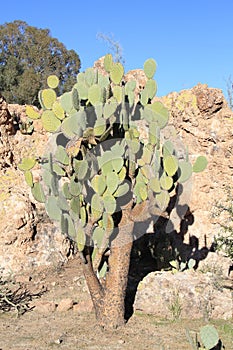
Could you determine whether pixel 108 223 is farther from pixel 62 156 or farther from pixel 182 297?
pixel 182 297

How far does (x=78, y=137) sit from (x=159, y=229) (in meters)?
2.49

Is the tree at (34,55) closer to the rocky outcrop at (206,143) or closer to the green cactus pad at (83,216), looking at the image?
the rocky outcrop at (206,143)

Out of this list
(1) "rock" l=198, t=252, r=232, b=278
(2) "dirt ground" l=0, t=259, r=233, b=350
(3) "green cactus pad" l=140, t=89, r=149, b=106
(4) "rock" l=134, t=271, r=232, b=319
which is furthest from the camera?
(1) "rock" l=198, t=252, r=232, b=278

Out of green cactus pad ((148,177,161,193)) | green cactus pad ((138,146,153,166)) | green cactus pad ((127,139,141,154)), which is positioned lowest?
green cactus pad ((148,177,161,193))

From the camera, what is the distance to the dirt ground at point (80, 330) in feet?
12.5

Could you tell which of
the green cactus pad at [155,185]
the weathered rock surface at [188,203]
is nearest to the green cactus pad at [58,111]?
the green cactus pad at [155,185]

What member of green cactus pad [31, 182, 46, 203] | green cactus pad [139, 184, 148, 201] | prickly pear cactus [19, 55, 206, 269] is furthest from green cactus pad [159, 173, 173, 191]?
green cactus pad [31, 182, 46, 203]

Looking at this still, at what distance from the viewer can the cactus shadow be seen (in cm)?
550

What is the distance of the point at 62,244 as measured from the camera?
615cm

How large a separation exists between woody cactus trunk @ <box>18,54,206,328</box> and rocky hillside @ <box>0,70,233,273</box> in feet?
4.81

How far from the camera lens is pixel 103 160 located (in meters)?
4.04

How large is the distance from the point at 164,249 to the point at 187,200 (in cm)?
66

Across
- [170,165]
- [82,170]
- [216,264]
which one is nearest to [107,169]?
[82,170]

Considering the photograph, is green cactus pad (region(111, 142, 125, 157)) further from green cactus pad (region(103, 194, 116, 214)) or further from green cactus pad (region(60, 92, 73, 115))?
green cactus pad (region(60, 92, 73, 115))
